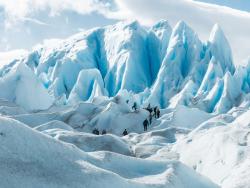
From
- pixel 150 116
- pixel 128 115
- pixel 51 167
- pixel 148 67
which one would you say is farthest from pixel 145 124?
pixel 148 67

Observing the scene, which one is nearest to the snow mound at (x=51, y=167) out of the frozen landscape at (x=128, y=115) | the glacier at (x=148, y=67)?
the frozen landscape at (x=128, y=115)

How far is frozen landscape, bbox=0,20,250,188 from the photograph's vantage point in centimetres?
758

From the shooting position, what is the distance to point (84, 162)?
792 centimetres

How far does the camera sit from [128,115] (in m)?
45.9

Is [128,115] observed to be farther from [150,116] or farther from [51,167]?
→ [51,167]

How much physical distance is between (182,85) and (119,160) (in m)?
78.1

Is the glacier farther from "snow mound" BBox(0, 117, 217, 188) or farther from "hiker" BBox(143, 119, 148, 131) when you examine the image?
"snow mound" BBox(0, 117, 217, 188)

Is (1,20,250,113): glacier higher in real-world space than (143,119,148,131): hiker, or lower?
lower

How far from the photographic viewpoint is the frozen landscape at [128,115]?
7578 millimetres

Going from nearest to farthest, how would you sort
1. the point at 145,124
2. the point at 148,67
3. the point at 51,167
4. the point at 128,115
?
1. the point at 51,167
2. the point at 145,124
3. the point at 128,115
4. the point at 148,67

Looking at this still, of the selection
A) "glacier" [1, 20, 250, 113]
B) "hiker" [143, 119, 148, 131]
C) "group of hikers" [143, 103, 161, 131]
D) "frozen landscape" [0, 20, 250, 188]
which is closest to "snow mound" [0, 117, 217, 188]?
"frozen landscape" [0, 20, 250, 188]

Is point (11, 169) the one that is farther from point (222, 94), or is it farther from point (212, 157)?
point (222, 94)

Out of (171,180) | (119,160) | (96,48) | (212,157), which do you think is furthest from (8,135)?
(96,48)

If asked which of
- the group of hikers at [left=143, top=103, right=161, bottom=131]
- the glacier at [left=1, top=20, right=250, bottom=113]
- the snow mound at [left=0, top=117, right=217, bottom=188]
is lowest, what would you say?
the glacier at [left=1, top=20, right=250, bottom=113]
